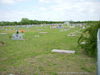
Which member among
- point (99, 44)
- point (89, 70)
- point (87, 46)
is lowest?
point (89, 70)

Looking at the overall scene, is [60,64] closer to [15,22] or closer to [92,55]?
[92,55]

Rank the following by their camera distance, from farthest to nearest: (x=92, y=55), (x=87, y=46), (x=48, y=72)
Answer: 1. (x=87, y=46)
2. (x=92, y=55)
3. (x=48, y=72)

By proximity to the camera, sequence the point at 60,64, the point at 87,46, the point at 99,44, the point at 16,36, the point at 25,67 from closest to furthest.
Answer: the point at 99,44 < the point at 25,67 < the point at 60,64 < the point at 87,46 < the point at 16,36

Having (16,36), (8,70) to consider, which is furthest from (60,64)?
(16,36)

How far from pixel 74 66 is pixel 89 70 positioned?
749mm

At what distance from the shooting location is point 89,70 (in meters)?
5.44

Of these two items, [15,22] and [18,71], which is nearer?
[18,71]

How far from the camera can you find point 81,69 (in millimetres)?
5582

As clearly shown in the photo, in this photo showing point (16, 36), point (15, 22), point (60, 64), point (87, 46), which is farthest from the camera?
point (15, 22)

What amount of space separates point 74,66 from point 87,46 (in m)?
2.61

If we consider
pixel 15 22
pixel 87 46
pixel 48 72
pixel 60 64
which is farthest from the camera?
pixel 15 22

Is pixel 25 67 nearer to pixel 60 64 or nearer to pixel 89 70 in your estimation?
pixel 60 64

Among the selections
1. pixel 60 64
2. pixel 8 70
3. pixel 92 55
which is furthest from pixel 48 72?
pixel 92 55

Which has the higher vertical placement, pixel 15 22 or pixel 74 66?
pixel 15 22
